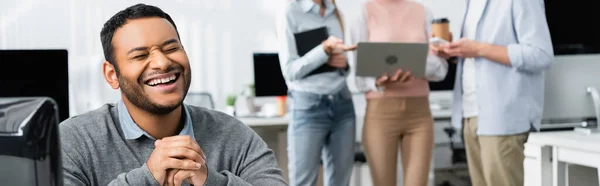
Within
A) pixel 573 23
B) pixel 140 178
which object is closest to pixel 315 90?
pixel 140 178

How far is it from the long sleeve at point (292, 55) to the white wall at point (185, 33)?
2.27m

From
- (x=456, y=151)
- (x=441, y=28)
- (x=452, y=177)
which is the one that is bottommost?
(x=452, y=177)

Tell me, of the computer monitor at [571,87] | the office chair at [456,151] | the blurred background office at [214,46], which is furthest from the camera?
the office chair at [456,151]

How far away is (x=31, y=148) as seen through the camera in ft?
2.24

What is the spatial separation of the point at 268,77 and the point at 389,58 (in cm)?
167

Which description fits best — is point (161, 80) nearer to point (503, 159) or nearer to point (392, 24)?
point (503, 159)

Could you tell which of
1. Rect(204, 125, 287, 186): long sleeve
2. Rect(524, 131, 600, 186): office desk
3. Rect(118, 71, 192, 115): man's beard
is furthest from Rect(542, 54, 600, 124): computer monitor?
Rect(118, 71, 192, 115): man's beard

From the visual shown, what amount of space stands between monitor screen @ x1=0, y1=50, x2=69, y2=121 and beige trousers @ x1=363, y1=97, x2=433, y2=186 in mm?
1176

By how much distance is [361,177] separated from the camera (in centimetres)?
409

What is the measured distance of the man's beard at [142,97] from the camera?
1.23m

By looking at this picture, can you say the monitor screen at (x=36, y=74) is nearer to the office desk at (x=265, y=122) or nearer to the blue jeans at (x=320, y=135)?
the blue jeans at (x=320, y=135)

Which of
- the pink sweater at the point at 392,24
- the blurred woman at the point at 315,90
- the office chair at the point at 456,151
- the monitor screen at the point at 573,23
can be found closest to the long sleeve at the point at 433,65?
the pink sweater at the point at 392,24

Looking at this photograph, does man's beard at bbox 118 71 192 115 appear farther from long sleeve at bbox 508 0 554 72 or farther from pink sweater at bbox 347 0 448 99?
pink sweater at bbox 347 0 448 99

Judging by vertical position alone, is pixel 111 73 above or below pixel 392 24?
below
